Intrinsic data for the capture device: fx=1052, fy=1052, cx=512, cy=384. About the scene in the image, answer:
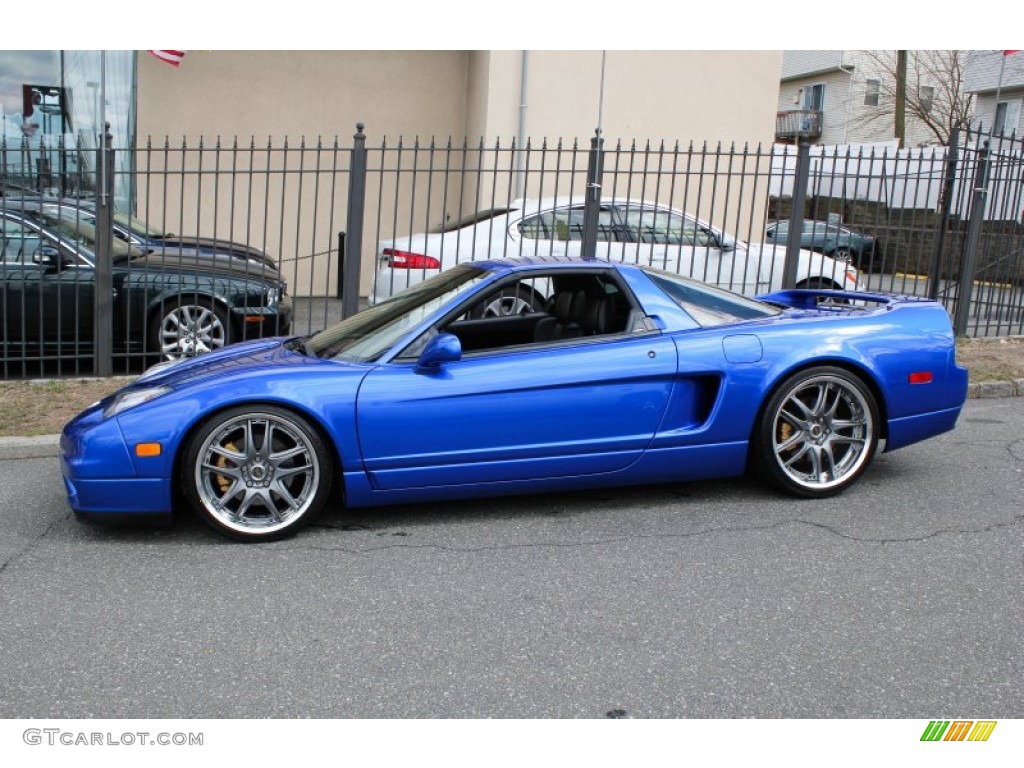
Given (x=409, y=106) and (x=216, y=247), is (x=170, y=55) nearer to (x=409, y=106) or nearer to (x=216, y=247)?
(x=409, y=106)

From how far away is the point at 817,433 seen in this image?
5.47 m

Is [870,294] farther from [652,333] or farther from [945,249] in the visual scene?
[945,249]

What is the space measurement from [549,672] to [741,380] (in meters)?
2.20

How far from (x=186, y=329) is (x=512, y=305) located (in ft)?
12.3

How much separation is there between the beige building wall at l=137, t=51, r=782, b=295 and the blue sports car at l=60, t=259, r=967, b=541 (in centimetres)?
860

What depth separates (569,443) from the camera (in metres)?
5.07

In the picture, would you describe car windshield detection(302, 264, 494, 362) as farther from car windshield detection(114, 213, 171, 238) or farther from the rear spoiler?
car windshield detection(114, 213, 171, 238)

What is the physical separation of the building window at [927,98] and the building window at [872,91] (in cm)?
171

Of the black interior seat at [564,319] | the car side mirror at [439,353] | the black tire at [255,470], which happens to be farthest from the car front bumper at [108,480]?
the black interior seat at [564,319]

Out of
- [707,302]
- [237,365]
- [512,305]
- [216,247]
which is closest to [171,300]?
[216,247]

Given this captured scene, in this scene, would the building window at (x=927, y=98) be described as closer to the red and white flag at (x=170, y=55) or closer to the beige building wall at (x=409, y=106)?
the beige building wall at (x=409, y=106)

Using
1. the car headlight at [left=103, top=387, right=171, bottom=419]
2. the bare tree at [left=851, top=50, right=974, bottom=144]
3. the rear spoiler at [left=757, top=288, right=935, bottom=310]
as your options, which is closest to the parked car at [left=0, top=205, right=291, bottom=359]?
the car headlight at [left=103, top=387, right=171, bottom=419]

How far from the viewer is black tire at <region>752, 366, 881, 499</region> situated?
17.6 feet

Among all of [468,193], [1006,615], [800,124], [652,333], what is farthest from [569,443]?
[800,124]
